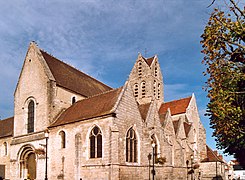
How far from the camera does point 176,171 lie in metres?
32.3

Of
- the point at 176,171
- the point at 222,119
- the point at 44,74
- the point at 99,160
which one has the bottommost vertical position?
the point at 176,171

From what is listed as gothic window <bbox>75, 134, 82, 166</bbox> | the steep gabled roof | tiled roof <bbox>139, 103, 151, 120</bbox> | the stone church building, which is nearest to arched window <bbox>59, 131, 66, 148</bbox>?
the stone church building

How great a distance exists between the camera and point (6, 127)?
38.8 m

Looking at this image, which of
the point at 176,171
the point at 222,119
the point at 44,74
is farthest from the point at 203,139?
the point at 222,119

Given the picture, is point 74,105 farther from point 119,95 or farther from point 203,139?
point 203,139

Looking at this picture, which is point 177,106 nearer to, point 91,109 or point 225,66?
point 91,109

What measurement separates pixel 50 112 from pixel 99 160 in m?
8.32

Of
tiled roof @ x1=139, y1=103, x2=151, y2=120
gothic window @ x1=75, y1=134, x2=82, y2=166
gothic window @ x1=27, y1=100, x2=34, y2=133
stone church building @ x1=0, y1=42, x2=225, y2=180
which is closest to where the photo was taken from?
stone church building @ x1=0, y1=42, x2=225, y2=180

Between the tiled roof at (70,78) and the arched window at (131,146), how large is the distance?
9.41 metres

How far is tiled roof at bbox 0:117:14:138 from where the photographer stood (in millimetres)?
36675

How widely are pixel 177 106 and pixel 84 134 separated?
2407cm

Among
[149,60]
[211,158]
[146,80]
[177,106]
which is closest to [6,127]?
[146,80]

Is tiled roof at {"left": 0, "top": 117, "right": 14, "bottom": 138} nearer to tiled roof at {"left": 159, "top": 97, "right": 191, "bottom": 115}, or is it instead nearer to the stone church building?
the stone church building

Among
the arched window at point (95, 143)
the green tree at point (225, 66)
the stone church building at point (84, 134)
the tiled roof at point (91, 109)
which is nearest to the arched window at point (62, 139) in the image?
the stone church building at point (84, 134)
